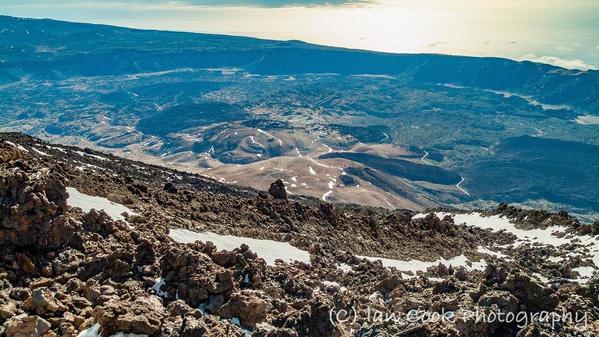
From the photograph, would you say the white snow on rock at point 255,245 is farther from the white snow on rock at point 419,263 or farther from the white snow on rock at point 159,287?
the white snow on rock at point 159,287

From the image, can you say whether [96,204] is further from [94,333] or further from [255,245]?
[94,333]

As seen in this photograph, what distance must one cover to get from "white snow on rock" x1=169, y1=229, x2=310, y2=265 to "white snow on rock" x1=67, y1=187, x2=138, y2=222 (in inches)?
99.0

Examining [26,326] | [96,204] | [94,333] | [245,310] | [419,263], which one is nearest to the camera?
[26,326]

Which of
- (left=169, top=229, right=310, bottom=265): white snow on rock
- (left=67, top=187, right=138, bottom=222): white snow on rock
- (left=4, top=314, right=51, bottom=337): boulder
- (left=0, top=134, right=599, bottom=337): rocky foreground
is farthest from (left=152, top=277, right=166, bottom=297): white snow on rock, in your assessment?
(left=67, top=187, right=138, bottom=222): white snow on rock

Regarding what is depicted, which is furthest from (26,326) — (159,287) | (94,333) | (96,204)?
(96,204)

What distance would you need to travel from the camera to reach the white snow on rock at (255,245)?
2380 cm

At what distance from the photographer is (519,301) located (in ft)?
52.5

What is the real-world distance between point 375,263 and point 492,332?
1323 centimetres

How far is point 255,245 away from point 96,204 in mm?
7754

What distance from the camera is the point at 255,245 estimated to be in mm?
26125

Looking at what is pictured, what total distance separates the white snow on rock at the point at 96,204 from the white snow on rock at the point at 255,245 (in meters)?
2.51

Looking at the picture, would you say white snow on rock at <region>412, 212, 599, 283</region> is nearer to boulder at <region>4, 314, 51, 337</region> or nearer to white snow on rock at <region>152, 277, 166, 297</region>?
white snow on rock at <region>152, 277, 166, 297</region>

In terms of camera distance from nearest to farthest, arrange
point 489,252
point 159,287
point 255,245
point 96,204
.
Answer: point 159,287
point 96,204
point 255,245
point 489,252

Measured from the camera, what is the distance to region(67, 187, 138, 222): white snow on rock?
22605 millimetres
